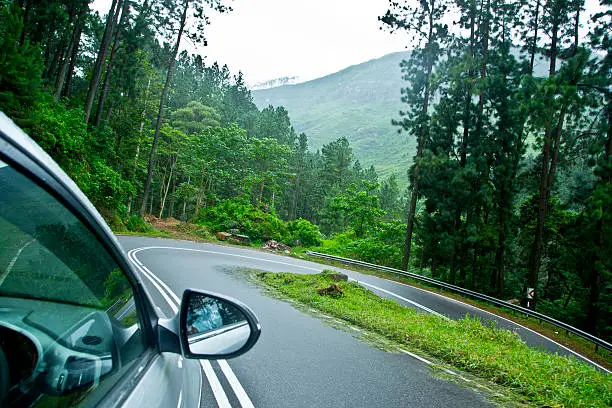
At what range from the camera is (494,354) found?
8156mm

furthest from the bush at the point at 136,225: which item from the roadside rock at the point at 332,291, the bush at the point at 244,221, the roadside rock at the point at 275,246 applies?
the roadside rock at the point at 332,291

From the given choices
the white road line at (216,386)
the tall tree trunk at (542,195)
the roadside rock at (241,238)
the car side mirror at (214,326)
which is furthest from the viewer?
the roadside rock at (241,238)

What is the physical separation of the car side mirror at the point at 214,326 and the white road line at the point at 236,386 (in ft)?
9.31

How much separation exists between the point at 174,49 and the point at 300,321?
2662cm

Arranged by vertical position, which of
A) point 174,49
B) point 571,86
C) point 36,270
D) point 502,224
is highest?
point 174,49

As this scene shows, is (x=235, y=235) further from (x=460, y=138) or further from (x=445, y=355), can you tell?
(x=445, y=355)

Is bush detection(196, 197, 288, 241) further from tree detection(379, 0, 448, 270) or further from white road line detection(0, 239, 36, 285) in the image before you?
white road line detection(0, 239, 36, 285)

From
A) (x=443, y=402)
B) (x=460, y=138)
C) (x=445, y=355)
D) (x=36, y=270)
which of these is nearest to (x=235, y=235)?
(x=460, y=138)

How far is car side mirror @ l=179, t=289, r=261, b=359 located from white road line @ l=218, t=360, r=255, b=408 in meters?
2.84

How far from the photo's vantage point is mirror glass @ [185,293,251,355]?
6.02 ft

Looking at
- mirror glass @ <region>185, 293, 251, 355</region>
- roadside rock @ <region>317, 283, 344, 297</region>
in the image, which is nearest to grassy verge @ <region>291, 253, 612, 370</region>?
roadside rock @ <region>317, 283, 344, 297</region>

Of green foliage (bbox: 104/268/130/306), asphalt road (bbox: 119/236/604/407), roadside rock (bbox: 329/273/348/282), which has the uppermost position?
green foliage (bbox: 104/268/130/306)

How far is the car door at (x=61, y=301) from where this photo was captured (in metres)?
1.08

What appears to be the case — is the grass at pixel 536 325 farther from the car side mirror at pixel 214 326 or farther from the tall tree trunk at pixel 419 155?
the car side mirror at pixel 214 326
